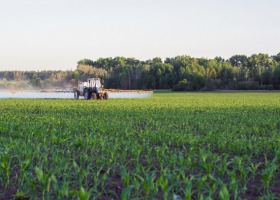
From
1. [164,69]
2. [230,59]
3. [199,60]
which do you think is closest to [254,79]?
[164,69]

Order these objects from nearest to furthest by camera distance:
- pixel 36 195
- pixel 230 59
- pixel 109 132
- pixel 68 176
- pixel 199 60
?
pixel 36 195 < pixel 68 176 < pixel 109 132 < pixel 199 60 < pixel 230 59

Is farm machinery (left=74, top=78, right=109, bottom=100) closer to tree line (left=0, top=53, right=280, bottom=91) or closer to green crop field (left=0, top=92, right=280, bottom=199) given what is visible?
green crop field (left=0, top=92, right=280, bottom=199)

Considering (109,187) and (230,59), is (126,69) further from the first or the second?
(109,187)

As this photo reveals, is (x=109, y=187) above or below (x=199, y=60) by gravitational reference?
below

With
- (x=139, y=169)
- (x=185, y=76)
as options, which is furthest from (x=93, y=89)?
(x=185, y=76)

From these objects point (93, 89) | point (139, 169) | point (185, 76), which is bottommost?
point (139, 169)

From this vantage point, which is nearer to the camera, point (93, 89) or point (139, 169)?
point (139, 169)

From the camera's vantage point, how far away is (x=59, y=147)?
9391 millimetres

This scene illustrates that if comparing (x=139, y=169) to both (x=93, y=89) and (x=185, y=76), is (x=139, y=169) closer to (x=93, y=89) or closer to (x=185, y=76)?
(x=93, y=89)

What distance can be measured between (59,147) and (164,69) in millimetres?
107899

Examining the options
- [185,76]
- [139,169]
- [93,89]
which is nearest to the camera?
[139,169]

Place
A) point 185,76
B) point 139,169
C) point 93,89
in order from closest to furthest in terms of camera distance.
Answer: point 139,169
point 93,89
point 185,76

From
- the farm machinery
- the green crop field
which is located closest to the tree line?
the farm machinery

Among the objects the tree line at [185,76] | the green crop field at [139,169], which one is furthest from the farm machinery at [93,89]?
the tree line at [185,76]
